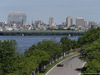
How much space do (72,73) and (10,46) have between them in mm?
11555

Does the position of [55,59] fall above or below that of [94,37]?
below

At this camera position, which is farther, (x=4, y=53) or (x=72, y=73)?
(x=72, y=73)

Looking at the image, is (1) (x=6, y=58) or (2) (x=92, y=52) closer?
(1) (x=6, y=58)

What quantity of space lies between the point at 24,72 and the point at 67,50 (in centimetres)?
3802

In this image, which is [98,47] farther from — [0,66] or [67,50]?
[67,50]

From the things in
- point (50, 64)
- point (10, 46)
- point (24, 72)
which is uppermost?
point (10, 46)

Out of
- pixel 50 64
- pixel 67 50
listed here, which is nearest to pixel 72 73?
pixel 50 64

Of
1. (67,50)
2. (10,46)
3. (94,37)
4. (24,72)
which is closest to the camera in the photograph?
(24,72)

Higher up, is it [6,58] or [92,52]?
[6,58]

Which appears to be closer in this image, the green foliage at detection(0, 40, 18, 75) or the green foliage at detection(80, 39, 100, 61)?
the green foliage at detection(0, 40, 18, 75)

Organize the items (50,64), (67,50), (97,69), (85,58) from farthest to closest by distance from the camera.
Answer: (67,50) < (50,64) < (85,58) < (97,69)

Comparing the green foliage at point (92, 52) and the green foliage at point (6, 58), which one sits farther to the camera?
the green foliage at point (92, 52)

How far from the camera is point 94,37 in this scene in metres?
47.0

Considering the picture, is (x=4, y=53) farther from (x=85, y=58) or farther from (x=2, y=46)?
(x=85, y=58)
